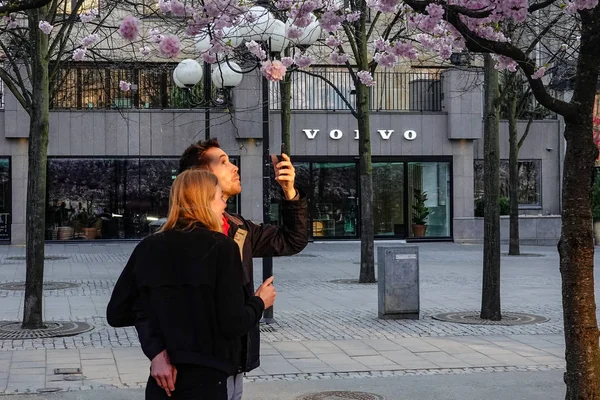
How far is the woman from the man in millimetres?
121

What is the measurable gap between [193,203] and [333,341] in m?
6.77

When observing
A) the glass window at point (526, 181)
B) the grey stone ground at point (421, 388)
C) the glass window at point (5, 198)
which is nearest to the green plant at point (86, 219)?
the glass window at point (5, 198)

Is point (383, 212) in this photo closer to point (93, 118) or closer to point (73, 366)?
point (93, 118)

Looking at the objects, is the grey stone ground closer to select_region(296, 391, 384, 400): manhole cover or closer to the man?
select_region(296, 391, 384, 400): manhole cover

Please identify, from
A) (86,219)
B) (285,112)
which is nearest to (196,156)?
(285,112)

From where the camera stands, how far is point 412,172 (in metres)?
30.9

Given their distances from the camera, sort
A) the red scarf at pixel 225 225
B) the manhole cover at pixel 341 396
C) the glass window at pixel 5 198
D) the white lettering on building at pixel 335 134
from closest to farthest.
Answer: the red scarf at pixel 225 225, the manhole cover at pixel 341 396, the glass window at pixel 5 198, the white lettering on building at pixel 335 134

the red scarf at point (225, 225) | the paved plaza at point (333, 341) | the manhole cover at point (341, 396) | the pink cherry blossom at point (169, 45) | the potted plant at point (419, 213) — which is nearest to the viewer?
the red scarf at point (225, 225)

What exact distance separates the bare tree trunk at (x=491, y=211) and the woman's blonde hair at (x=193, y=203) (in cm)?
876

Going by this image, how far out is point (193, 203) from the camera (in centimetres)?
397

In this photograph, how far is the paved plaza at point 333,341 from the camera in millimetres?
8570

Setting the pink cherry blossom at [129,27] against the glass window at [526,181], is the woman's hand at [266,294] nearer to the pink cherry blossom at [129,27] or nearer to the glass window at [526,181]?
the pink cherry blossom at [129,27]

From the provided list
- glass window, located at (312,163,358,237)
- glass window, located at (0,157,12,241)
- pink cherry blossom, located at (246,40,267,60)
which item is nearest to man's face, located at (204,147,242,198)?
pink cherry blossom, located at (246,40,267,60)

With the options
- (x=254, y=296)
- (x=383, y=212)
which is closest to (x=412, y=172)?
(x=383, y=212)
